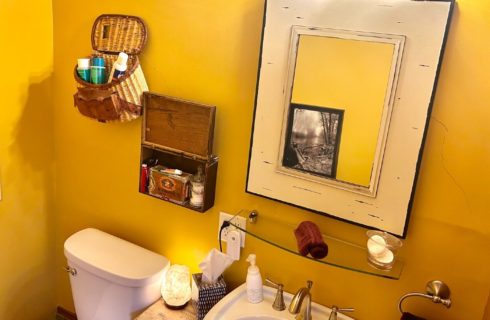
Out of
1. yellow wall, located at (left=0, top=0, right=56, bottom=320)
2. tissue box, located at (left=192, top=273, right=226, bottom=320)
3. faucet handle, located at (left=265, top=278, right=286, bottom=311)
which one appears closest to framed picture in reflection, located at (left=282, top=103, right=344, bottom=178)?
faucet handle, located at (left=265, top=278, right=286, bottom=311)

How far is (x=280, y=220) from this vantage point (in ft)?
4.77

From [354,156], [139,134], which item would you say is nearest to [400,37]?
[354,156]

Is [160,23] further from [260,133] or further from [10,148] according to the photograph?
[10,148]

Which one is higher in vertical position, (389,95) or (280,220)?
(389,95)

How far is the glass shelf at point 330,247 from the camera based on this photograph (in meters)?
1.27

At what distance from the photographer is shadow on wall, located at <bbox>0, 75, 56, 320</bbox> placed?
179cm

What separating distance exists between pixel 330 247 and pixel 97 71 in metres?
0.97

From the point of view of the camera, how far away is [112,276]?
1571mm

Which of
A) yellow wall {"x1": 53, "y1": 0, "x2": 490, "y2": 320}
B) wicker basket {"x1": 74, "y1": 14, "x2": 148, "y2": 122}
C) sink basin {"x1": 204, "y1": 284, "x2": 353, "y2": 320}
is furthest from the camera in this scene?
wicker basket {"x1": 74, "y1": 14, "x2": 148, "y2": 122}

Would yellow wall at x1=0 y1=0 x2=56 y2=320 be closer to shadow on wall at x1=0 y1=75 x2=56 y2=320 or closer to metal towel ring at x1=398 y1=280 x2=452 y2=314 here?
shadow on wall at x1=0 y1=75 x2=56 y2=320

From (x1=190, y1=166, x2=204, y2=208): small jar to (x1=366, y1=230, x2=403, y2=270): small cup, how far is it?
581 mm

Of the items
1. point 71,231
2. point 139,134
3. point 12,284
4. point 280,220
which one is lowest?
point 12,284

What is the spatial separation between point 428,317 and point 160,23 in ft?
4.16

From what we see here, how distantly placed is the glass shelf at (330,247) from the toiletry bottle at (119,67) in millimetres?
629
